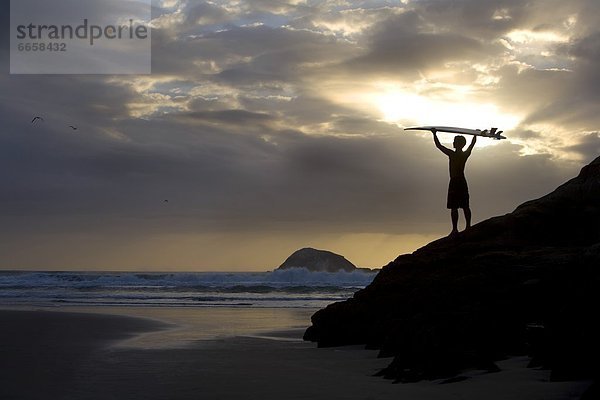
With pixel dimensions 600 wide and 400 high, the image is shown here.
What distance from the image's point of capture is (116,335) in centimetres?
1892

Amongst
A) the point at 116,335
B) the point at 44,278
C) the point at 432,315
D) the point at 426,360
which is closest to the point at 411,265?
the point at 432,315

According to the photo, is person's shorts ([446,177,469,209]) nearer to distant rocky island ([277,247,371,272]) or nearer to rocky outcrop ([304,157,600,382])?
rocky outcrop ([304,157,600,382])

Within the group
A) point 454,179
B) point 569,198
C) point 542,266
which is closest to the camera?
point 542,266

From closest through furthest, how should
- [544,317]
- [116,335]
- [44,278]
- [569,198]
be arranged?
[544,317] < [569,198] < [116,335] < [44,278]

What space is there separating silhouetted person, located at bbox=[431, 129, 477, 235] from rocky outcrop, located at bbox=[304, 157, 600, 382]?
4.80 feet

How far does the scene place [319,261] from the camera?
393 ft

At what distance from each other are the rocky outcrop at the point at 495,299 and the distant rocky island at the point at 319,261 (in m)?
101

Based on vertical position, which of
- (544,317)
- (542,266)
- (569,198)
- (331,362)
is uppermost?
(569,198)

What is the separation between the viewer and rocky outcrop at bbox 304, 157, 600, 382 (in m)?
8.58

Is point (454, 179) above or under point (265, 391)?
above

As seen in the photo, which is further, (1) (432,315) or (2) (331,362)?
(2) (331,362)

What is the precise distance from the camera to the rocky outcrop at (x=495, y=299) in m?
8.58

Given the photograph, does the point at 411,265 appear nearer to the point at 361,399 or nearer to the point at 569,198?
the point at 569,198

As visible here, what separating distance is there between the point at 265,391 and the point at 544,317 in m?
4.48
